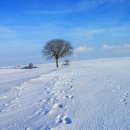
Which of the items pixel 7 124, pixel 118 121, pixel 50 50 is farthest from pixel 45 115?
pixel 50 50

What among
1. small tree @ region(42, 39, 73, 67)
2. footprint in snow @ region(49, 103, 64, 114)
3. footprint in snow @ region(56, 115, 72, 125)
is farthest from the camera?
small tree @ region(42, 39, 73, 67)

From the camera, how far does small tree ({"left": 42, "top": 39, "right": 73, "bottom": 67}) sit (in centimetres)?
6931

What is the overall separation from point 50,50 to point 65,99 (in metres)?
58.6

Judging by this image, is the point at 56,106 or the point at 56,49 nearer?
the point at 56,106

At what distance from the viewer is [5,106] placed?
11.0 m

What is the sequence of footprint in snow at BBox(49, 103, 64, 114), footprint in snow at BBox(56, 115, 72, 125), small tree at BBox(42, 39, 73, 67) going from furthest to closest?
small tree at BBox(42, 39, 73, 67) < footprint in snow at BBox(49, 103, 64, 114) < footprint in snow at BBox(56, 115, 72, 125)

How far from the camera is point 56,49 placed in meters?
69.2

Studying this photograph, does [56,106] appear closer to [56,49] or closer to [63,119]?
[63,119]

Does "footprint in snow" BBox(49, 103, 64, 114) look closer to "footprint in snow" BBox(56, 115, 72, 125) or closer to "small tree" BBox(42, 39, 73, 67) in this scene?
"footprint in snow" BBox(56, 115, 72, 125)

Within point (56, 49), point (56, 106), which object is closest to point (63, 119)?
point (56, 106)

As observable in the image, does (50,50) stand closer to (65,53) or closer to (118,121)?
(65,53)

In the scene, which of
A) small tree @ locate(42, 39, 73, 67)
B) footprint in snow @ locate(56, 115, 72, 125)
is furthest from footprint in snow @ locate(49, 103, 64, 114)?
small tree @ locate(42, 39, 73, 67)

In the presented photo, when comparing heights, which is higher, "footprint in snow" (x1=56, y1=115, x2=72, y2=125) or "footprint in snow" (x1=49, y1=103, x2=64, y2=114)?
"footprint in snow" (x1=56, y1=115, x2=72, y2=125)

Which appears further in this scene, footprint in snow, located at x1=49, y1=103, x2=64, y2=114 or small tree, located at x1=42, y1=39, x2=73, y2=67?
small tree, located at x1=42, y1=39, x2=73, y2=67
